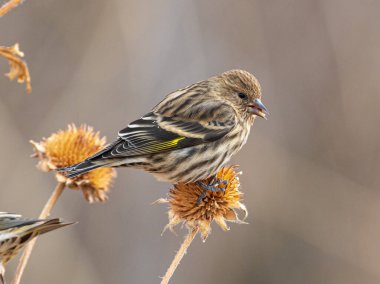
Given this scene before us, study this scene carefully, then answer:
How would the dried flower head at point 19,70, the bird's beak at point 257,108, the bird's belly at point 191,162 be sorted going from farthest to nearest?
1. the bird's beak at point 257,108
2. the bird's belly at point 191,162
3. the dried flower head at point 19,70

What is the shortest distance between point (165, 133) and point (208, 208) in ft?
3.16

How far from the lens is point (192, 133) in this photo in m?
5.81

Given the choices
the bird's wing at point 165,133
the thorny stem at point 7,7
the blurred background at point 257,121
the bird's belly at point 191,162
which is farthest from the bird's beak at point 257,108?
the blurred background at point 257,121

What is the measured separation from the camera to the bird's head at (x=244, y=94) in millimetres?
6227

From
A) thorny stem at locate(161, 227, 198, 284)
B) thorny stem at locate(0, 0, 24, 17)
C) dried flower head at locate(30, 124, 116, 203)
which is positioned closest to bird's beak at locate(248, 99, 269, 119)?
dried flower head at locate(30, 124, 116, 203)

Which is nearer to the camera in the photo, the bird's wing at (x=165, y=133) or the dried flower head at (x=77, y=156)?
the dried flower head at (x=77, y=156)

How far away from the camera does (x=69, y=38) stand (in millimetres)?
11133

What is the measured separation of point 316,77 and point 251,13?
165 cm

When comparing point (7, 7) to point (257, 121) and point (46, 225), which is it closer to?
point (46, 225)

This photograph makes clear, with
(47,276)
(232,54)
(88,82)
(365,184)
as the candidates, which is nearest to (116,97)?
(88,82)

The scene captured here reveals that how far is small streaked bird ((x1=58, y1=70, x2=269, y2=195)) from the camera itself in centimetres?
550

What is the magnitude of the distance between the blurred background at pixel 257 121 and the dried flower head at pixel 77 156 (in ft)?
15.2

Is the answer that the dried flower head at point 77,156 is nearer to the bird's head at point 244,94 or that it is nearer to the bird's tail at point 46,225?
the bird's head at point 244,94

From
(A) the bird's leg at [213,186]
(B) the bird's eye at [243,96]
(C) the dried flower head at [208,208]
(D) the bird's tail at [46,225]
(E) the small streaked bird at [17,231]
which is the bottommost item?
(E) the small streaked bird at [17,231]
